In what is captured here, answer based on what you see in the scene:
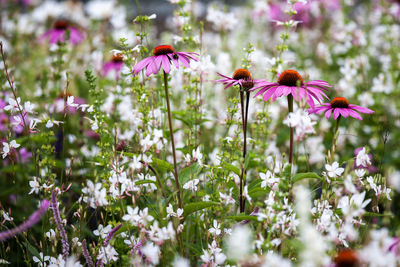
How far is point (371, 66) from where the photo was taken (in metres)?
3.98

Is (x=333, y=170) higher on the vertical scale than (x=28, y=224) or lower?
higher

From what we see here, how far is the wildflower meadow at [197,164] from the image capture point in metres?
1.20

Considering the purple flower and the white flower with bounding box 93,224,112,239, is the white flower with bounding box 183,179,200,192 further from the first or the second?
the purple flower

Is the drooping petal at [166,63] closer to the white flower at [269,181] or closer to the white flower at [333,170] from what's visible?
the white flower at [269,181]

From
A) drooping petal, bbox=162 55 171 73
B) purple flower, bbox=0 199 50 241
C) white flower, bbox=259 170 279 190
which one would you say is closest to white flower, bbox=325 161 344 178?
white flower, bbox=259 170 279 190

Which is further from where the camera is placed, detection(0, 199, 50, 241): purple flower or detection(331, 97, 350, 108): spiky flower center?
detection(331, 97, 350, 108): spiky flower center

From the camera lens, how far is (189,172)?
1555mm

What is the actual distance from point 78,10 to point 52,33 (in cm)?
210

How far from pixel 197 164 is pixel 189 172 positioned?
0.05 meters

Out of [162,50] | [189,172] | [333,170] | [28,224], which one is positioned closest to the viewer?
[28,224]

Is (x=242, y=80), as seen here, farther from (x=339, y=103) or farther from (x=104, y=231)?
(x=104, y=231)

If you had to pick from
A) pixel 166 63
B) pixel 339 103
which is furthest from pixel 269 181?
pixel 166 63

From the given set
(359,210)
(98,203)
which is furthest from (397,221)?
(98,203)

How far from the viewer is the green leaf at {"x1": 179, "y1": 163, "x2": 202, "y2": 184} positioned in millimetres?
1521
